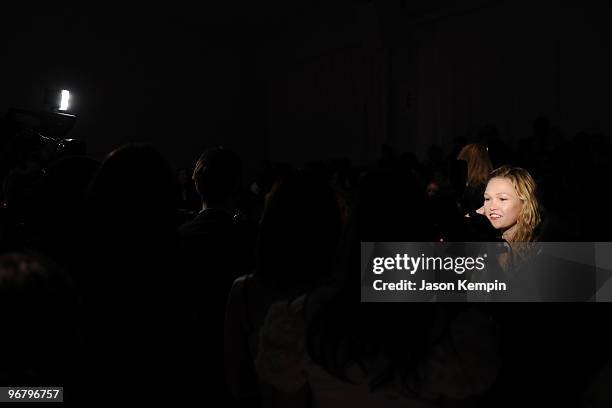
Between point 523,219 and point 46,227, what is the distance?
1.92 metres

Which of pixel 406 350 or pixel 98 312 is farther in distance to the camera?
pixel 98 312

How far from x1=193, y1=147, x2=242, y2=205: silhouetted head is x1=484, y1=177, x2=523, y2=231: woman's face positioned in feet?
3.79

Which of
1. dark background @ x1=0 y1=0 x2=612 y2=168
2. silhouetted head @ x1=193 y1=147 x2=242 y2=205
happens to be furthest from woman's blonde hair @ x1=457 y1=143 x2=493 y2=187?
dark background @ x1=0 y1=0 x2=612 y2=168

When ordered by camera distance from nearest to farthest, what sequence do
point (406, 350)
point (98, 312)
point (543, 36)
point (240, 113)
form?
point (406, 350), point (98, 312), point (543, 36), point (240, 113)

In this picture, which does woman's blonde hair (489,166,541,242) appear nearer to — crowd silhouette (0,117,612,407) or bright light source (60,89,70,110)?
crowd silhouette (0,117,612,407)

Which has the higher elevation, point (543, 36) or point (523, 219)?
point (543, 36)

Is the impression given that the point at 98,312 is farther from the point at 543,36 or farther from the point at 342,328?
the point at 543,36

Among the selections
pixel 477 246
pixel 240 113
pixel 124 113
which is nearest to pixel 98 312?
pixel 477 246

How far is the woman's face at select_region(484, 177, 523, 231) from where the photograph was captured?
2.56 meters

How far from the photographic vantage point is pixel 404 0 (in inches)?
303

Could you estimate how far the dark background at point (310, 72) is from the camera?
20.9 feet

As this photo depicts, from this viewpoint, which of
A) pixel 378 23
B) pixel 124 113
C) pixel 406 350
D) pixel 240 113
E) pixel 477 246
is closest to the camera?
pixel 406 350

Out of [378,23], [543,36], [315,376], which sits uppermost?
[378,23]

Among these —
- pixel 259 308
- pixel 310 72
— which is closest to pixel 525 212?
pixel 259 308
